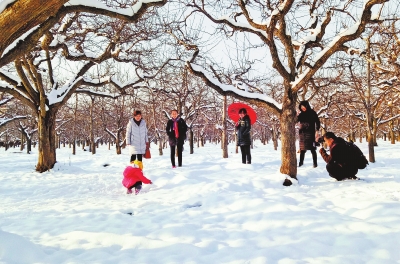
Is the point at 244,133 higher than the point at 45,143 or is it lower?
higher

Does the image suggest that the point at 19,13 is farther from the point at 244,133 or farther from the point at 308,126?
the point at 308,126

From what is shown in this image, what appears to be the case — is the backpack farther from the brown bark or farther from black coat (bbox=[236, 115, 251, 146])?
the brown bark

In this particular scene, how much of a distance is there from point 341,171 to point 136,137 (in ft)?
17.0

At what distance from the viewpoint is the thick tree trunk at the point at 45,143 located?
917 centimetres

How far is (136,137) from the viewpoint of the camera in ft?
25.2

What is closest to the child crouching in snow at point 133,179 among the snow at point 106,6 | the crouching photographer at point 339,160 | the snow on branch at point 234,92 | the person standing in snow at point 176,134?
the snow on branch at point 234,92

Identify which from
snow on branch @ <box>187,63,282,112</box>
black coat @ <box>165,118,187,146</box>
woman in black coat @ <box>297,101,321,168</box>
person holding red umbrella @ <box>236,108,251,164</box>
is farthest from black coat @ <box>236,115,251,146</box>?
snow on branch @ <box>187,63,282,112</box>

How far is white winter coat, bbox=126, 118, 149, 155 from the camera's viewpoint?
25.1 ft

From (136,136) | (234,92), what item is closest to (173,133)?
(136,136)

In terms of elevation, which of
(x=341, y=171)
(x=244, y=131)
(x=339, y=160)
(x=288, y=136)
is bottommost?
(x=341, y=171)

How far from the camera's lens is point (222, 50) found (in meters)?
8.79

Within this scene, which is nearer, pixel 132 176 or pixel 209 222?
pixel 209 222

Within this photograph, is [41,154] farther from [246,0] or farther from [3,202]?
[246,0]

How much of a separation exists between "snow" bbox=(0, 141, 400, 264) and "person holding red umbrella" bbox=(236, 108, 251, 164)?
2.17m
